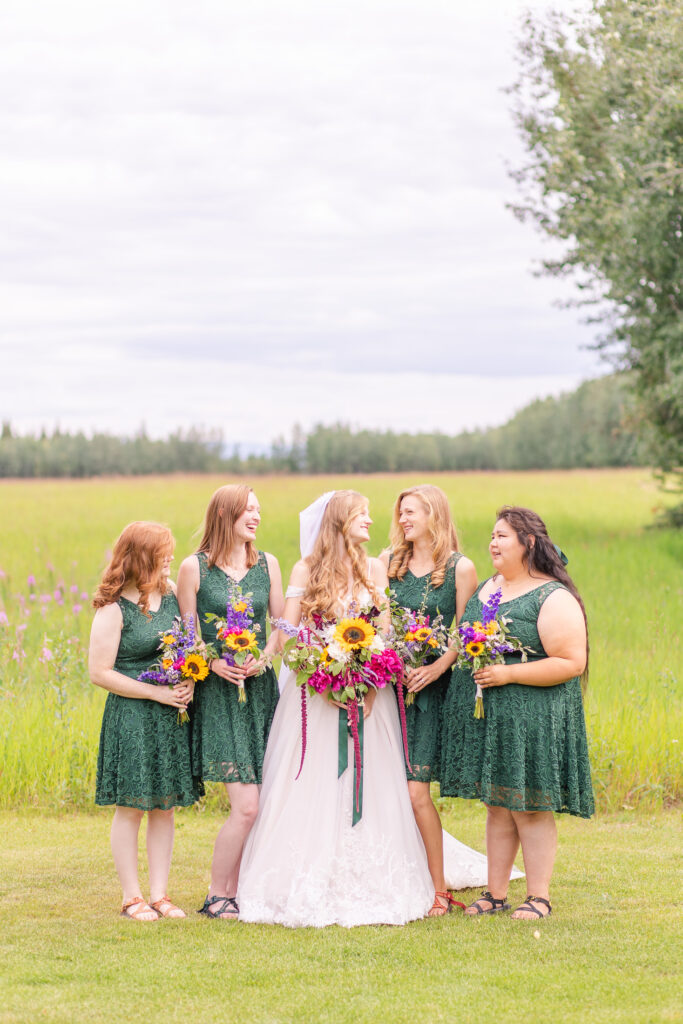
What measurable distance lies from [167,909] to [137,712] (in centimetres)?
104

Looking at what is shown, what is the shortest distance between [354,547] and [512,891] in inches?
86.9

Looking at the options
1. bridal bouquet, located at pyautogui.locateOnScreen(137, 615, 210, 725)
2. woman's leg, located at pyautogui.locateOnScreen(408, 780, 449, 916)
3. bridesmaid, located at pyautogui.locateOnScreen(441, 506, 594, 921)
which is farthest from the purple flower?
bridal bouquet, located at pyautogui.locateOnScreen(137, 615, 210, 725)

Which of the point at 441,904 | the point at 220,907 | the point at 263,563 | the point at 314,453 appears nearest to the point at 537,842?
the point at 441,904

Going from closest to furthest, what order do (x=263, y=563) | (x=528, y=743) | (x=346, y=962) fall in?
(x=346, y=962)
(x=528, y=743)
(x=263, y=563)

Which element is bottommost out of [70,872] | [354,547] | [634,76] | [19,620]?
[70,872]

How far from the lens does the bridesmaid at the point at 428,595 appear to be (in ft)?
19.2

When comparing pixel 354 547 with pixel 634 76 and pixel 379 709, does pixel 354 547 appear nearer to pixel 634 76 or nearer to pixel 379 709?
pixel 379 709

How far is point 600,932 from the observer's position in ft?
18.0

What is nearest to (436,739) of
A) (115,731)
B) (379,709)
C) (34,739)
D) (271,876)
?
(379,709)

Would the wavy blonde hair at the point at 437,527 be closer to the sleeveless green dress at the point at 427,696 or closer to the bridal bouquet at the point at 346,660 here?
the sleeveless green dress at the point at 427,696

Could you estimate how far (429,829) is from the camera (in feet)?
19.2

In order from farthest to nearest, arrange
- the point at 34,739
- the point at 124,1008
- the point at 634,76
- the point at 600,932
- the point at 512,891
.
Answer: the point at 634,76
the point at 34,739
the point at 512,891
the point at 600,932
the point at 124,1008

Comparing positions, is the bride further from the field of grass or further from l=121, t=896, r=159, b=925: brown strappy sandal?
the field of grass

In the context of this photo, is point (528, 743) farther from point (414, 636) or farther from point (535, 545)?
point (535, 545)
